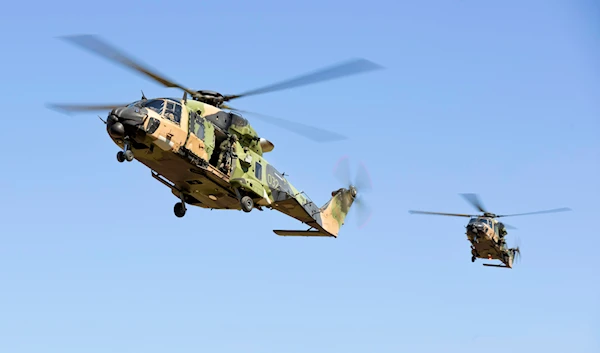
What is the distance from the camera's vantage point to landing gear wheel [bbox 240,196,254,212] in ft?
85.8

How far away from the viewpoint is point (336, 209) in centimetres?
3194

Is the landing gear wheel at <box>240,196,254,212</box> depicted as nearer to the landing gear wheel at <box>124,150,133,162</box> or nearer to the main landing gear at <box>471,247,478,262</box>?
the landing gear wheel at <box>124,150,133,162</box>

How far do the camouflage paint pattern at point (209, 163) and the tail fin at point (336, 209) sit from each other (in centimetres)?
58

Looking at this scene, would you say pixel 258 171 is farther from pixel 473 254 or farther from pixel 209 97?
pixel 473 254

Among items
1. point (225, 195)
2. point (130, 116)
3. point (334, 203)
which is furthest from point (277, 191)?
point (130, 116)

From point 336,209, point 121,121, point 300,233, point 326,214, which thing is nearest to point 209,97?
point 121,121

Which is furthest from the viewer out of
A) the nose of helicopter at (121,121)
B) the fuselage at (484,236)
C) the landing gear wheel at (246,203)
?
the fuselage at (484,236)

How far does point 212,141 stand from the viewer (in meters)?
25.4

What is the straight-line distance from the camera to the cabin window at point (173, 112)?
23994mm

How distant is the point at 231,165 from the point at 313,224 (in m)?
5.82

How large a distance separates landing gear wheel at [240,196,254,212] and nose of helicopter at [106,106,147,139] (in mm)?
5210

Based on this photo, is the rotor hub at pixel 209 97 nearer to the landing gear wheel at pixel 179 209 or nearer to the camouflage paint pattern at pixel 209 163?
the camouflage paint pattern at pixel 209 163

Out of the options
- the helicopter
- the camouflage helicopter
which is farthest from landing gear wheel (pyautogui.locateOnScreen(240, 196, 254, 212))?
the camouflage helicopter

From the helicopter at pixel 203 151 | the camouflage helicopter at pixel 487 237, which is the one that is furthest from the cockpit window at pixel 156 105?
the camouflage helicopter at pixel 487 237
